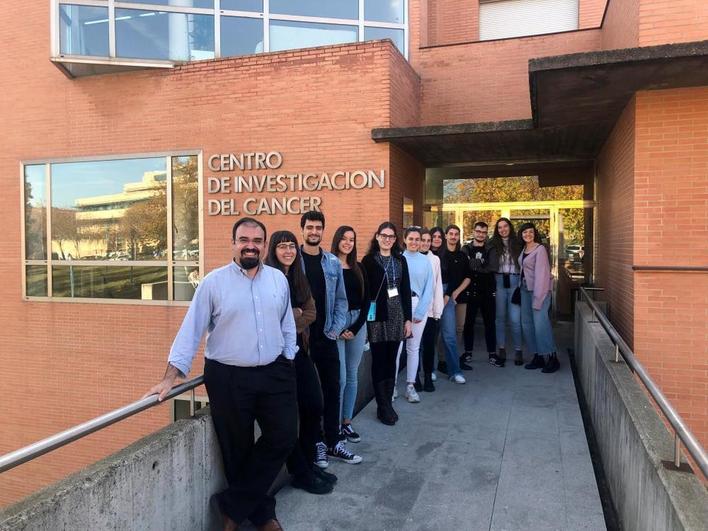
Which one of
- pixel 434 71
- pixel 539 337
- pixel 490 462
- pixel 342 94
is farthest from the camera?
pixel 434 71

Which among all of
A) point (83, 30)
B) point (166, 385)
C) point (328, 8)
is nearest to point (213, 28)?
point (328, 8)

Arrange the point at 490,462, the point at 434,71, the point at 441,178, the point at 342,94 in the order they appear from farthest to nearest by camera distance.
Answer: the point at 441,178, the point at 434,71, the point at 342,94, the point at 490,462

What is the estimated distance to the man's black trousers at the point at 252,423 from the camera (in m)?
3.07

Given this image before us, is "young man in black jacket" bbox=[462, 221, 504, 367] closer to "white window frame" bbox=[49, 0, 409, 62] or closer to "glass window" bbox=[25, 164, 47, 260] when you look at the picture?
"white window frame" bbox=[49, 0, 409, 62]

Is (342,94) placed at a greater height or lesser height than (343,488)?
greater

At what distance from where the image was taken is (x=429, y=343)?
239 inches

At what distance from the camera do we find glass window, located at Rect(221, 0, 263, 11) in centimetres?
910

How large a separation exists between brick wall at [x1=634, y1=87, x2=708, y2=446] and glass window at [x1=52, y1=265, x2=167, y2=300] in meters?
7.19

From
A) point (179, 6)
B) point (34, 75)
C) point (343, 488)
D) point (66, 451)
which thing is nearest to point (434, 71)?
point (179, 6)

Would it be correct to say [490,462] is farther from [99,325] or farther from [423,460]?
[99,325]

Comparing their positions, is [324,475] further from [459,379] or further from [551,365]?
[551,365]

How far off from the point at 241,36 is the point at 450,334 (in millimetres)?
6158

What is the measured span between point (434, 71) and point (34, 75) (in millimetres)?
7197

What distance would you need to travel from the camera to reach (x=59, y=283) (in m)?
9.88
